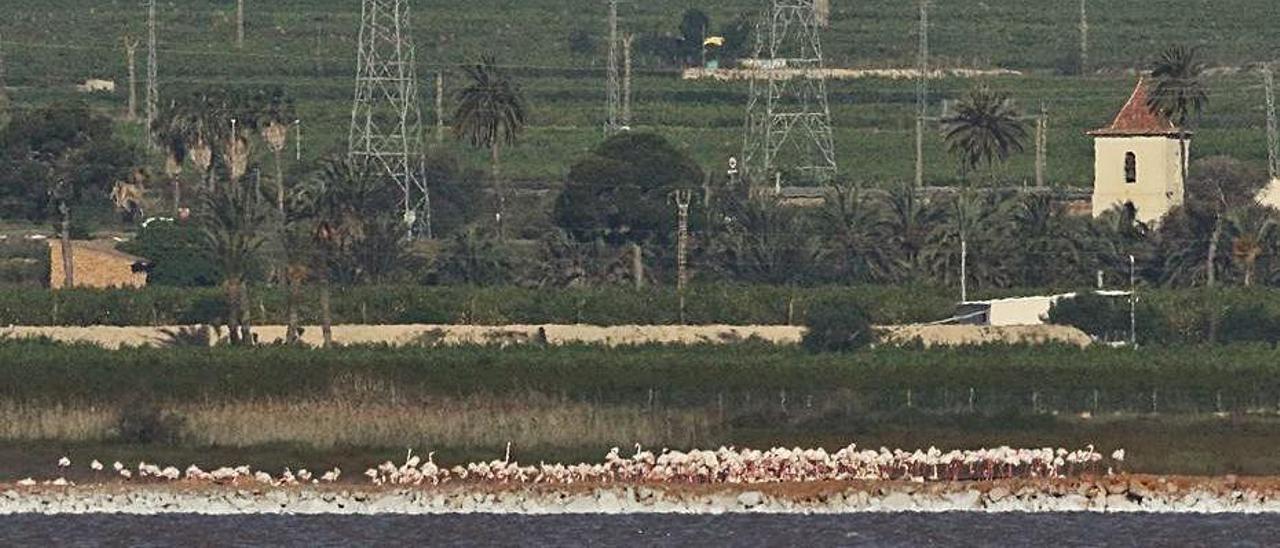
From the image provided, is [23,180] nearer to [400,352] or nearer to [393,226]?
[393,226]

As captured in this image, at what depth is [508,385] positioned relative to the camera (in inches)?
3804

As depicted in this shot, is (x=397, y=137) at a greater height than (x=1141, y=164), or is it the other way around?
(x=397, y=137)

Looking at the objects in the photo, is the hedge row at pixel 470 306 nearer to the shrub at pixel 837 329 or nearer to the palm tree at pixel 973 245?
the shrub at pixel 837 329

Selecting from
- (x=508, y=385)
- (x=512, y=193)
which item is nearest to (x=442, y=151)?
(x=512, y=193)

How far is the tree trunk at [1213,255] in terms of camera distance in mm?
131675

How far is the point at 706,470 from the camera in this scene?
67.8 metres

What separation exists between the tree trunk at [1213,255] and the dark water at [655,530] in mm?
69129

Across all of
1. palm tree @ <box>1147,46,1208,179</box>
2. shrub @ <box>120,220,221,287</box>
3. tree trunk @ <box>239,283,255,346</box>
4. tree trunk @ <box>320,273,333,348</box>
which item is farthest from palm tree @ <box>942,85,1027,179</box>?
tree trunk @ <box>320,273,333,348</box>

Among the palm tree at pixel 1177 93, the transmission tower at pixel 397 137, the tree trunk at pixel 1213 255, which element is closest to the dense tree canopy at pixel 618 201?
the transmission tower at pixel 397 137

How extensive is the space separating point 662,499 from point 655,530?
4728 millimetres

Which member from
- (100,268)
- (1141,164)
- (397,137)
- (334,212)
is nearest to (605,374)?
(334,212)

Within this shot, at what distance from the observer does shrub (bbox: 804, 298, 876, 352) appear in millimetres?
115438

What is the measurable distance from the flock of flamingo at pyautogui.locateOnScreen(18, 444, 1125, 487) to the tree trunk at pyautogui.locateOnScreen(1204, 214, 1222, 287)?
60.8 meters

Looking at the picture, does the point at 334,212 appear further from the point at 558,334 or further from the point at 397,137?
the point at 397,137
